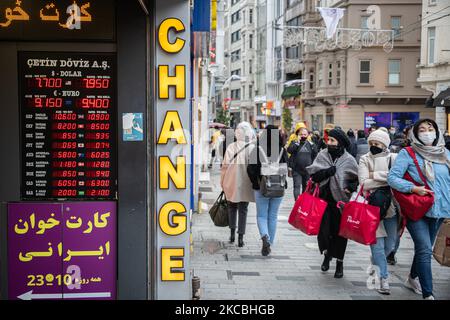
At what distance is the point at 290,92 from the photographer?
171 feet

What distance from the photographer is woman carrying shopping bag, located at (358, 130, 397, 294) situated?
6.85m

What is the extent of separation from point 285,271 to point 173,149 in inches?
122

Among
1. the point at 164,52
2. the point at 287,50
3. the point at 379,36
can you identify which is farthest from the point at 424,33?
the point at 164,52

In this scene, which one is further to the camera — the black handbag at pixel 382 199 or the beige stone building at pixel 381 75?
the beige stone building at pixel 381 75

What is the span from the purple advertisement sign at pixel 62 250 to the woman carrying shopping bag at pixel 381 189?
Answer: 3.06 metres

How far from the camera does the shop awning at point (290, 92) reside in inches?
1977

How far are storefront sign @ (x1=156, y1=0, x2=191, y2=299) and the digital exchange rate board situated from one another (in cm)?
46

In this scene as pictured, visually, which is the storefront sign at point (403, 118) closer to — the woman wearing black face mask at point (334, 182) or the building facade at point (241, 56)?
the building facade at point (241, 56)

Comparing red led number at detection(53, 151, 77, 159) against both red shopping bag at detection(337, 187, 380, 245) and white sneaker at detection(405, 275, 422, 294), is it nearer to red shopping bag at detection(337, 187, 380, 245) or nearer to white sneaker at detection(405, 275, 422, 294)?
red shopping bag at detection(337, 187, 380, 245)

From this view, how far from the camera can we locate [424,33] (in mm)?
30766

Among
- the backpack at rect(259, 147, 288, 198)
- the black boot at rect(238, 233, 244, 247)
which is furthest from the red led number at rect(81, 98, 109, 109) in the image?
the black boot at rect(238, 233, 244, 247)

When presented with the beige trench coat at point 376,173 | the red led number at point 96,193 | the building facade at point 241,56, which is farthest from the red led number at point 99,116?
the building facade at point 241,56

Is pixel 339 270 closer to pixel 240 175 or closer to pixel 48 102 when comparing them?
pixel 240 175

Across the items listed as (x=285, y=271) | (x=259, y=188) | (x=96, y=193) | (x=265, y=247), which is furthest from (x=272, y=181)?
(x=96, y=193)
